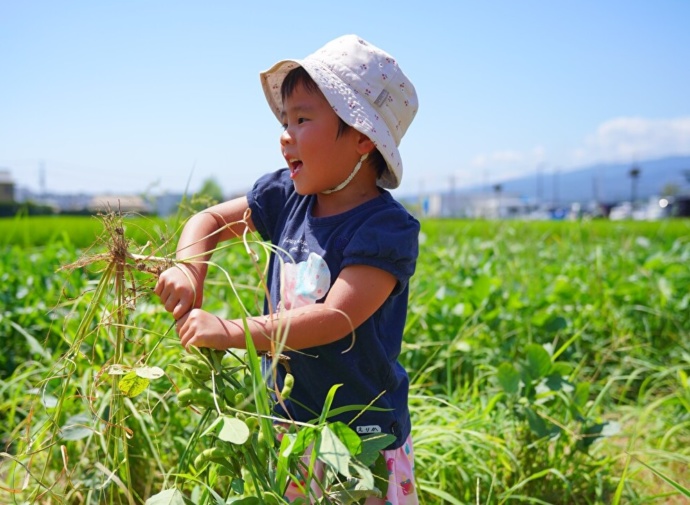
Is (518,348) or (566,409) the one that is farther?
(518,348)

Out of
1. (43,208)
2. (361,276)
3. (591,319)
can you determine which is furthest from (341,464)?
(43,208)

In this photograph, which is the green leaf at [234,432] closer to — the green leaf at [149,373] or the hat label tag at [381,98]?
the green leaf at [149,373]

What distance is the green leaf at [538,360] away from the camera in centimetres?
200

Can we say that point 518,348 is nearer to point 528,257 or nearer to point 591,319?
point 591,319

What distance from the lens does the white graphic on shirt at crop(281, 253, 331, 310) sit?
4.46 ft

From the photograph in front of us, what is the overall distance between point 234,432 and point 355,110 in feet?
2.28

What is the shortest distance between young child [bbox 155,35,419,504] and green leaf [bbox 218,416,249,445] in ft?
0.95

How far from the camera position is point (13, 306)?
9.60 ft

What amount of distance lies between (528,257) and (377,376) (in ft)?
11.3

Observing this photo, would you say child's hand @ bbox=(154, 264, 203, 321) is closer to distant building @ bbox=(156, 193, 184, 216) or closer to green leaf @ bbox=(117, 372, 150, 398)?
green leaf @ bbox=(117, 372, 150, 398)

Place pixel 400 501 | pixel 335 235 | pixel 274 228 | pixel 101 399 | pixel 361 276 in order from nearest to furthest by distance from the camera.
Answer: pixel 361 276, pixel 335 235, pixel 400 501, pixel 274 228, pixel 101 399

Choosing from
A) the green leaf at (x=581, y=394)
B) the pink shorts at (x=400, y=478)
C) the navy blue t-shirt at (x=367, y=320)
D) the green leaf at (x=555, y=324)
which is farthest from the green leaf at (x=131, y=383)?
the green leaf at (x=555, y=324)

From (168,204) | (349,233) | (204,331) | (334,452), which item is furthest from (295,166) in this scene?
(168,204)

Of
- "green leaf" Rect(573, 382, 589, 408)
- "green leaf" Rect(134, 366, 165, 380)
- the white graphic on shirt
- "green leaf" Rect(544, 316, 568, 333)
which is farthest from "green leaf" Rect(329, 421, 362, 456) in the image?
"green leaf" Rect(544, 316, 568, 333)
